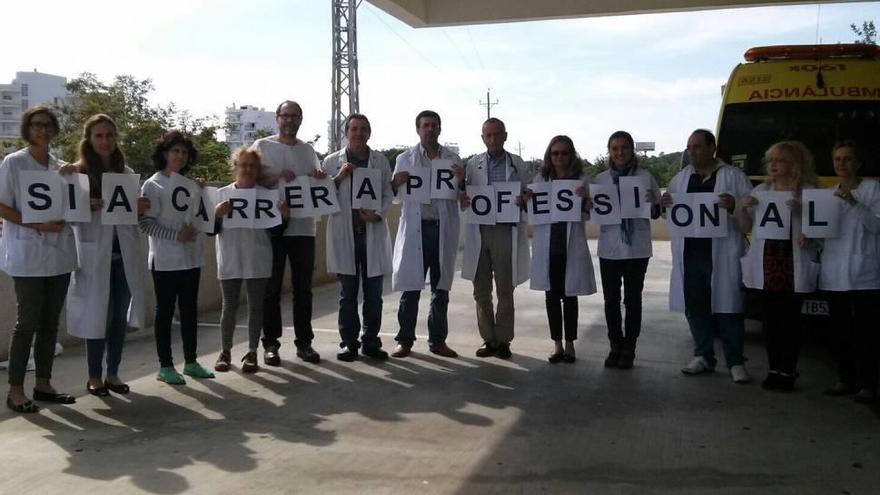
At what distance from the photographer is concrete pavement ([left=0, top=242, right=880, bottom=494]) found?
4.02 meters

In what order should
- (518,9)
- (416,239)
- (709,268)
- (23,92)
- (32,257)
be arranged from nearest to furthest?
(32,257)
(709,268)
(416,239)
(518,9)
(23,92)

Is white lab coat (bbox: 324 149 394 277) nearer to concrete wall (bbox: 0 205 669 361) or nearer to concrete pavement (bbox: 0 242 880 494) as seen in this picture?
concrete pavement (bbox: 0 242 880 494)

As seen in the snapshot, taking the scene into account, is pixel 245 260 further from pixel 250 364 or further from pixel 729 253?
pixel 729 253

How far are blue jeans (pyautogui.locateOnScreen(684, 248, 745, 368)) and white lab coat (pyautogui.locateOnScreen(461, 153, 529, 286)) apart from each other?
56.7 inches

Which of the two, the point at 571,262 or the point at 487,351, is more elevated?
the point at 571,262

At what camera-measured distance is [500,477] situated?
407 cm

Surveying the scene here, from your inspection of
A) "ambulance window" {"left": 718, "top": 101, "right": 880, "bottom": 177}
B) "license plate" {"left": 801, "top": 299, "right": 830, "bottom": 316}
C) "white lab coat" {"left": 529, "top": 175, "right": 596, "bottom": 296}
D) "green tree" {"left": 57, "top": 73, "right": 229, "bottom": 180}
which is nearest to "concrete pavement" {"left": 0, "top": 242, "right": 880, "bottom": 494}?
"license plate" {"left": 801, "top": 299, "right": 830, "bottom": 316}

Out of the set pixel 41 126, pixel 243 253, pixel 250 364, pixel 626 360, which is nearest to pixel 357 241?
pixel 243 253

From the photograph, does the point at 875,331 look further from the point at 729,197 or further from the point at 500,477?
the point at 500,477

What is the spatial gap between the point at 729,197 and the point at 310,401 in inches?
139

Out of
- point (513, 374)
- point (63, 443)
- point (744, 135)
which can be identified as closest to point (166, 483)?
point (63, 443)

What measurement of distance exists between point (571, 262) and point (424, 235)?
1323 millimetres

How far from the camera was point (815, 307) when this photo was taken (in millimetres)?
6555

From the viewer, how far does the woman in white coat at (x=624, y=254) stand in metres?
6.45
